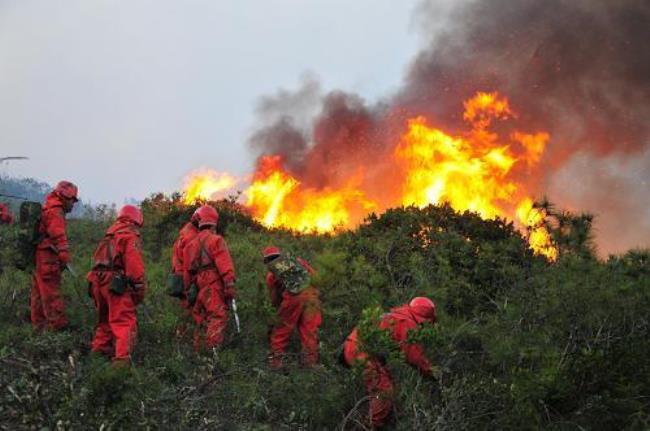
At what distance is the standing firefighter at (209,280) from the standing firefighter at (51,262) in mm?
1591

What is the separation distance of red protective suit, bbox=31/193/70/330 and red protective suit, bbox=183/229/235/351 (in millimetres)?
1596

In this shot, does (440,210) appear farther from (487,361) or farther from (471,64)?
(471,64)

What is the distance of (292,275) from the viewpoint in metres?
7.74

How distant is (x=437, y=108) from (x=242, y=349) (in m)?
14.0

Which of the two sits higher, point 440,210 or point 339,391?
point 440,210

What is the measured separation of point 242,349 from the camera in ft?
25.6

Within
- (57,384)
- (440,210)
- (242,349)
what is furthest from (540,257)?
(57,384)

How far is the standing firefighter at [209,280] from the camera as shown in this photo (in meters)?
7.57

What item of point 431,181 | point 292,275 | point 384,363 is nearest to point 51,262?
point 292,275

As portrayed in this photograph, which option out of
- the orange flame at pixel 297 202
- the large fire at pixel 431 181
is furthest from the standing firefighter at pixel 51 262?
the orange flame at pixel 297 202

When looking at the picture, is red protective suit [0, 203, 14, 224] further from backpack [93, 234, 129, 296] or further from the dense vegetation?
backpack [93, 234, 129, 296]

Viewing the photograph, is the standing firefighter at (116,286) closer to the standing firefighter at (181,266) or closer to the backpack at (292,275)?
the standing firefighter at (181,266)

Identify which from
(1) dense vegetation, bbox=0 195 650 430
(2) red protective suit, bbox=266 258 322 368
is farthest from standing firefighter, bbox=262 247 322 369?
(1) dense vegetation, bbox=0 195 650 430

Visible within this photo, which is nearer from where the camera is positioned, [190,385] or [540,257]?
[190,385]
